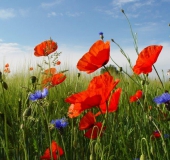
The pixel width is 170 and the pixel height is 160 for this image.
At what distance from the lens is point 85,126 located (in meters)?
1.06

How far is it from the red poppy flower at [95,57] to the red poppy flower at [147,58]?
142 millimetres

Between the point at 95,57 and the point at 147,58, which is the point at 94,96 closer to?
the point at 95,57

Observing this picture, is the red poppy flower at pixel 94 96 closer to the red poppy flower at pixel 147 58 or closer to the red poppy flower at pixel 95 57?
the red poppy flower at pixel 95 57

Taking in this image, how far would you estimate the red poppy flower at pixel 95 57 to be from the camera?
1000 mm

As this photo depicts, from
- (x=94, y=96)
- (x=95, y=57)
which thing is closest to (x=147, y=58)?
(x=95, y=57)

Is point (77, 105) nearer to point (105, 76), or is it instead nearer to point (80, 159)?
point (105, 76)

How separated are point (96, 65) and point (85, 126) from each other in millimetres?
202

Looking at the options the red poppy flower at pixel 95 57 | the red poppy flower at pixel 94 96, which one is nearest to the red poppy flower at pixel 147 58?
the red poppy flower at pixel 95 57

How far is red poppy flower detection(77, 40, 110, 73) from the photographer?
1.00 m

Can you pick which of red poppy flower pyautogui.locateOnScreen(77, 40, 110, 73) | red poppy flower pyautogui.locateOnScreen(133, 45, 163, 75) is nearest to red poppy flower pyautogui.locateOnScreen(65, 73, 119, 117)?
red poppy flower pyautogui.locateOnScreen(77, 40, 110, 73)

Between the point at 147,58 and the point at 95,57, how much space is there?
185 millimetres

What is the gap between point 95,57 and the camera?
1022 millimetres

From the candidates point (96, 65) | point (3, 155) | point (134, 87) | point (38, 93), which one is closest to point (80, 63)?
point (96, 65)

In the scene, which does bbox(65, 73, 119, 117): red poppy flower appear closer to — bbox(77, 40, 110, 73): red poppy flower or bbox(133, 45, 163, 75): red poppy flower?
bbox(77, 40, 110, 73): red poppy flower
